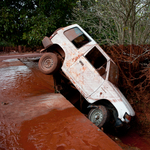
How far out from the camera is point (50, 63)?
16.5 ft

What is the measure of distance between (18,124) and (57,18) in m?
6.73

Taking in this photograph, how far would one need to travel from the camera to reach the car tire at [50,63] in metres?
4.90

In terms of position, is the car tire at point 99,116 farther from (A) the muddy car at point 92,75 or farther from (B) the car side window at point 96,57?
(B) the car side window at point 96,57

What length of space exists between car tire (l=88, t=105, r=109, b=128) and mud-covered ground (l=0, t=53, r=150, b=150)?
75 centimetres

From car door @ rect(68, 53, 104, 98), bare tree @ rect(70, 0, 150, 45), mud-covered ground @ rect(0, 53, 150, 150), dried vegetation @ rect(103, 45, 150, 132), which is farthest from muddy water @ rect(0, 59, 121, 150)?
bare tree @ rect(70, 0, 150, 45)

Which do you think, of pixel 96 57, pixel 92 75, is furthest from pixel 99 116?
pixel 96 57

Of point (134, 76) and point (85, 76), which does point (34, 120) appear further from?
point (134, 76)

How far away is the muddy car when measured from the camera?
4090mm

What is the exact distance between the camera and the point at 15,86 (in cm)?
518

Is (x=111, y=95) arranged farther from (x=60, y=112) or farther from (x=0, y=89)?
(x=0, y=89)

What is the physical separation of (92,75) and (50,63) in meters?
1.61

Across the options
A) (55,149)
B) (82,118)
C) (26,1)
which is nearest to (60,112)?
(82,118)

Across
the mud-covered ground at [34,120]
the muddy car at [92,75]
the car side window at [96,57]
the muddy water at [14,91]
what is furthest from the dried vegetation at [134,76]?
the muddy water at [14,91]

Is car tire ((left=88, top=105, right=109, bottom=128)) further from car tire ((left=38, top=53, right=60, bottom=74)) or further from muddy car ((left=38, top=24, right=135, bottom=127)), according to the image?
car tire ((left=38, top=53, right=60, bottom=74))
